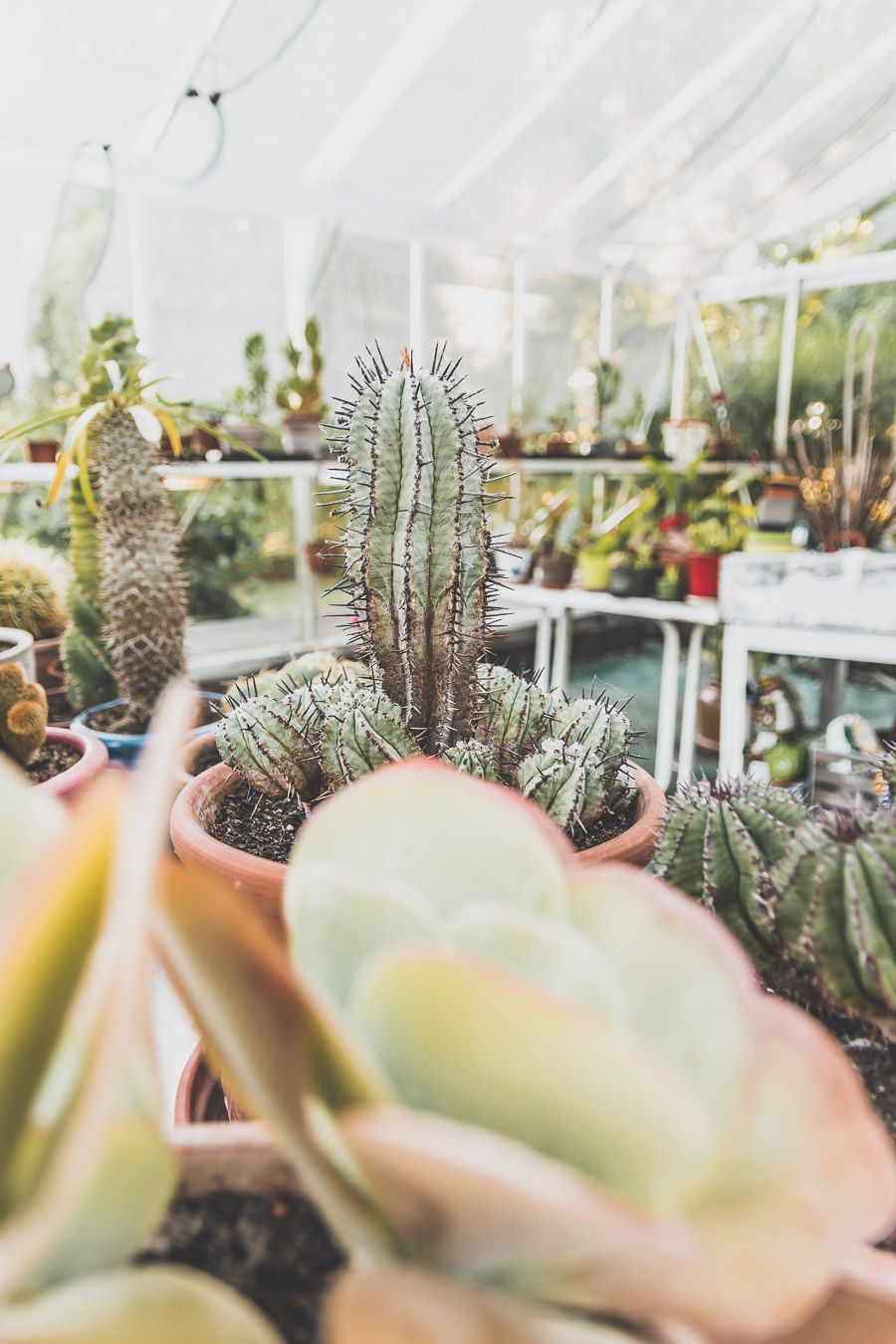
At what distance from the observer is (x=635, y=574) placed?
2.69 metres

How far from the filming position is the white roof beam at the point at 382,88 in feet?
9.21

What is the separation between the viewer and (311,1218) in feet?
0.79

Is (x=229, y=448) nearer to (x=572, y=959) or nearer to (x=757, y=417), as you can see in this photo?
(x=572, y=959)

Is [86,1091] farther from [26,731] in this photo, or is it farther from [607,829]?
[26,731]

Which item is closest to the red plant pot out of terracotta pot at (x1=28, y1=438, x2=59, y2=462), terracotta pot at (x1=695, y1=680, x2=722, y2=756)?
terracotta pot at (x1=695, y1=680, x2=722, y2=756)

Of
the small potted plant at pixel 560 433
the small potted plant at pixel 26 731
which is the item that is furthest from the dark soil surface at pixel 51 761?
the small potted plant at pixel 560 433

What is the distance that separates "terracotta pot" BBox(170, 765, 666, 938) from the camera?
52 centimetres

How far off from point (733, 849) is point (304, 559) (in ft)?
10.8

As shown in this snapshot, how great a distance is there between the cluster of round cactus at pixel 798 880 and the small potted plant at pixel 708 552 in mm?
2126

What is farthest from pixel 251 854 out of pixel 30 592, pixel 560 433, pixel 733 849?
pixel 560 433

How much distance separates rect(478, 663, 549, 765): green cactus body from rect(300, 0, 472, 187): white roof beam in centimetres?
287

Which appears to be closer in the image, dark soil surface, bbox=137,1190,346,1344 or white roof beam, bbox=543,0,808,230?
dark soil surface, bbox=137,1190,346,1344

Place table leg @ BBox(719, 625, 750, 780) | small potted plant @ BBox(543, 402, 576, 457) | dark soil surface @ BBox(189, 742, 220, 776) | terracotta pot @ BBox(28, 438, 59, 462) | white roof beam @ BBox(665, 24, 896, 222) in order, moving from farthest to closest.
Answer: small potted plant @ BBox(543, 402, 576, 457), white roof beam @ BBox(665, 24, 896, 222), terracotta pot @ BBox(28, 438, 59, 462), table leg @ BBox(719, 625, 750, 780), dark soil surface @ BBox(189, 742, 220, 776)

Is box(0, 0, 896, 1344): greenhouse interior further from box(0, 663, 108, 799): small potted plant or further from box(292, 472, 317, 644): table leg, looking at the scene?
box(292, 472, 317, 644): table leg
